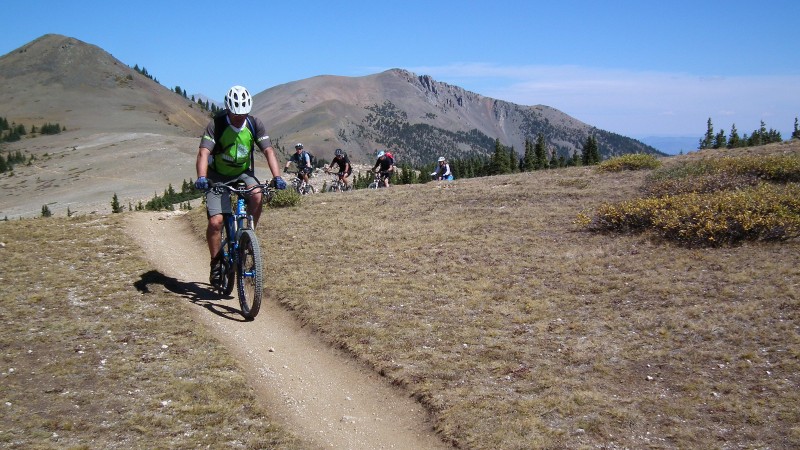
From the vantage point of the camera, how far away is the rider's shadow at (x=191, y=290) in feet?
34.8

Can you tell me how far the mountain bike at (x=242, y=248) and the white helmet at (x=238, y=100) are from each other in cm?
136

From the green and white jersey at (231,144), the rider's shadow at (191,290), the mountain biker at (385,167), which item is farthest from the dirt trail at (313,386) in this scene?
the mountain biker at (385,167)

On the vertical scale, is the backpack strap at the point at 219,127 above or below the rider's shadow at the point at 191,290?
above

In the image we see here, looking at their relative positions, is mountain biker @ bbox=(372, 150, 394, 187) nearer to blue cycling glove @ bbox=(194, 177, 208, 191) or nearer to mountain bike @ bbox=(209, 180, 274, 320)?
mountain bike @ bbox=(209, 180, 274, 320)

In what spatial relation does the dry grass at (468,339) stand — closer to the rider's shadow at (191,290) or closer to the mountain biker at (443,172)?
the rider's shadow at (191,290)

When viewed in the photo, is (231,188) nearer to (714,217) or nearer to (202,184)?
(202,184)

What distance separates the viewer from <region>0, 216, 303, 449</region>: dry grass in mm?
6316

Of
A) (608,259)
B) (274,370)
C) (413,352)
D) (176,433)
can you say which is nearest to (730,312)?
(608,259)

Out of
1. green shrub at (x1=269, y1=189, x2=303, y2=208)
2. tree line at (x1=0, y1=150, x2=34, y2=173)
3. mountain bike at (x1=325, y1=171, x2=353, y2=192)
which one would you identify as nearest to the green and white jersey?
green shrub at (x1=269, y1=189, x2=303, y2=208)

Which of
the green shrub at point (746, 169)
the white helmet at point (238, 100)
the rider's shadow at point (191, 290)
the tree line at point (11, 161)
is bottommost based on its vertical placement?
the rider's shadow at point (191, 290)

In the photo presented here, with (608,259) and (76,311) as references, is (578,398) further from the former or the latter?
(76,311)

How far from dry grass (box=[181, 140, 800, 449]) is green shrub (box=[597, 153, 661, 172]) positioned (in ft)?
37.5

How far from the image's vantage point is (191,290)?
1161 cm

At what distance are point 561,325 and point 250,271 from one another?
5541mm
